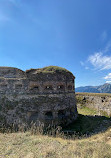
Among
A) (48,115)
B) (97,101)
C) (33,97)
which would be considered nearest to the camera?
(33,97)

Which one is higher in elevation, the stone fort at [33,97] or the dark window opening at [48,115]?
the stone fort at [33,97]

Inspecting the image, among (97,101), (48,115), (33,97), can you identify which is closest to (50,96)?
(33,97)

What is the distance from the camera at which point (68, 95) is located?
37.0 ft

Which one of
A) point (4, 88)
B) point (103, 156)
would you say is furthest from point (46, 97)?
point (103, 156)

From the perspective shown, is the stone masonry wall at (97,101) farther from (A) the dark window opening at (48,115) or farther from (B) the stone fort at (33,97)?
(A) the dark window opening at (48,115)

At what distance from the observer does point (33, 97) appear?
383 inches

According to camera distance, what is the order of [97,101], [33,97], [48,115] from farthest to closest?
[97,101] → [48,115] → [33,97]

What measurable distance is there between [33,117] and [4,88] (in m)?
4.20

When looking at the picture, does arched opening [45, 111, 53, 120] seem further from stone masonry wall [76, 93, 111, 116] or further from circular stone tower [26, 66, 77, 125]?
stone masonry wall [76, 93, 111, 116]

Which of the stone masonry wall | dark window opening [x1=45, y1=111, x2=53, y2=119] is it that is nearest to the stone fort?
dark window opening [x1=45, y1=111, x2=53, y2=119]

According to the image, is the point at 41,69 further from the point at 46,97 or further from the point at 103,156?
the point at 103,156

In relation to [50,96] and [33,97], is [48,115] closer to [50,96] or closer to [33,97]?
[50,96]

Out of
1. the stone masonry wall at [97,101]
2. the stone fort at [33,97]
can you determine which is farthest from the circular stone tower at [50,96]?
the stone masonry wall at [97,101]

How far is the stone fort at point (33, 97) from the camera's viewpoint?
934 centimetres
